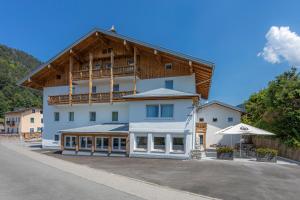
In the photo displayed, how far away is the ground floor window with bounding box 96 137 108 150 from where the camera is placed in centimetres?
2484

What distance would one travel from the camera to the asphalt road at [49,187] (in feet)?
31.2

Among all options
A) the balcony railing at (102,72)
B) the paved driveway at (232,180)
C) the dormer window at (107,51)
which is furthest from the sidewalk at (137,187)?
the dormer window at (107,51)

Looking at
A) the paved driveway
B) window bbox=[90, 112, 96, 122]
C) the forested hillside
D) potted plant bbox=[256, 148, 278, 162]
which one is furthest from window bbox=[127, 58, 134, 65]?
the forested hillside

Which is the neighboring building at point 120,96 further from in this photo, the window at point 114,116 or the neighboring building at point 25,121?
the neighboring building at point 25,121

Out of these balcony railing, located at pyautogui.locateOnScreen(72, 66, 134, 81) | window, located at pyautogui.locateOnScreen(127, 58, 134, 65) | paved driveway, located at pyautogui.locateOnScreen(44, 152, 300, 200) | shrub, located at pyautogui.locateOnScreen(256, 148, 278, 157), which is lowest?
paved driveway, located at pyautogui.locateOnScreen(44, 152, 300, 200)

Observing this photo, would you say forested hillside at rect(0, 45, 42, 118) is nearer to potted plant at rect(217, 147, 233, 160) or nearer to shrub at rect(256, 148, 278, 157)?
potted plant at rect(217, 147, 233, 160)

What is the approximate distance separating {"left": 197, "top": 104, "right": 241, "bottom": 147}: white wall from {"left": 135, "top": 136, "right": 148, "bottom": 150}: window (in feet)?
43.5

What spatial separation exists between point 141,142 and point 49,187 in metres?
13.2

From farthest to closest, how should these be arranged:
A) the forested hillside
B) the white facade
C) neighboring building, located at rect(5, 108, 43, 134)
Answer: the forested hillside < neighboring building, located at rect(5, 108, 43, 134) < the white facade

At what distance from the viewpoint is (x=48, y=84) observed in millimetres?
32531

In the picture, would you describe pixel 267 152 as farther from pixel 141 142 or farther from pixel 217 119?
pixel 217 119

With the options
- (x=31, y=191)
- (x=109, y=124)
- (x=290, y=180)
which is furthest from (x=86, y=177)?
(x=109, y=124)

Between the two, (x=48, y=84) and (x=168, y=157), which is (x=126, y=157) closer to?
(x=168, y=157)

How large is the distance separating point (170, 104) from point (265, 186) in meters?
12.1
